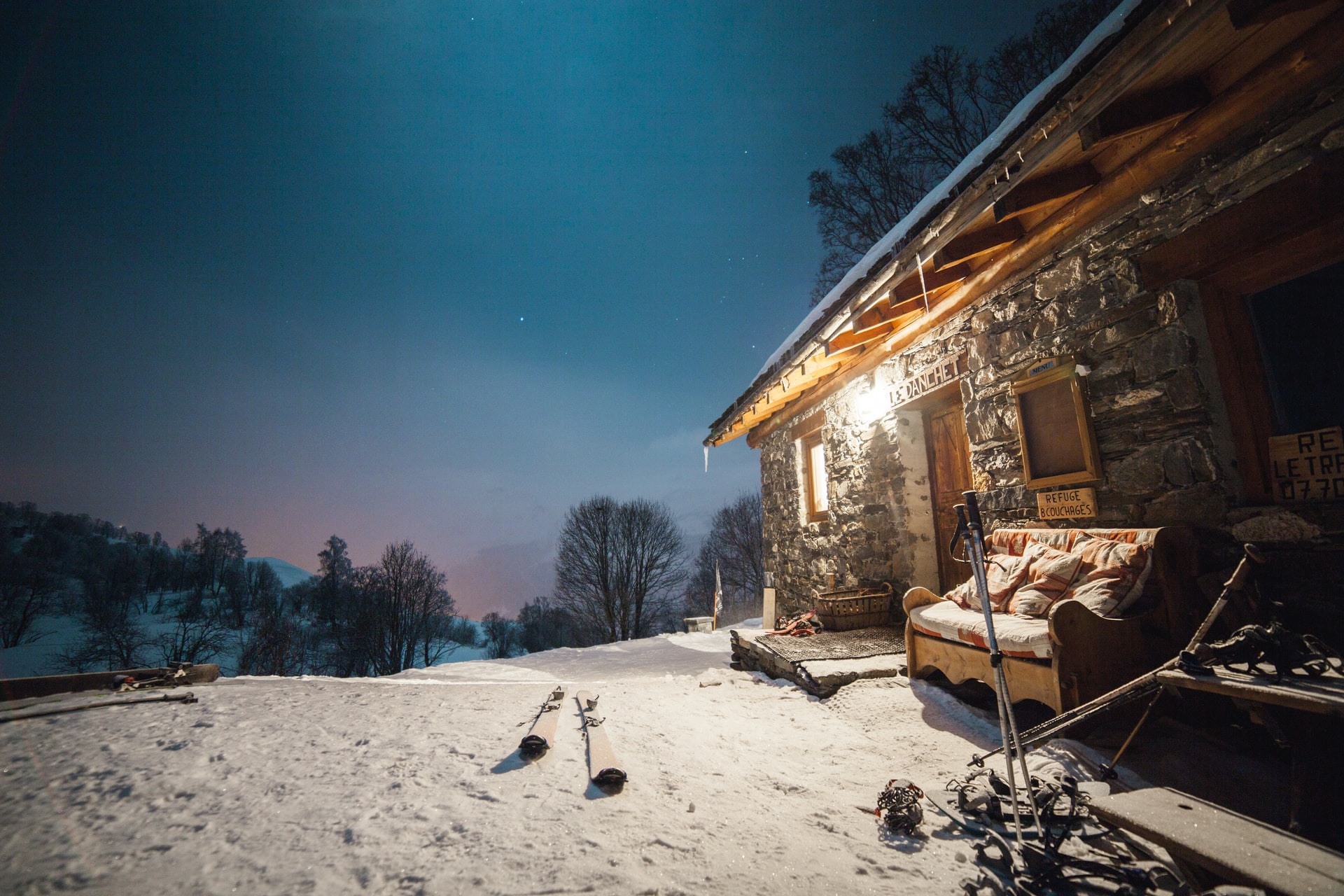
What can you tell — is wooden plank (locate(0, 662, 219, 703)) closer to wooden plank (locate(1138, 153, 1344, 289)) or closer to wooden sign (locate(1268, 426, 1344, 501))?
wooden sign (locate(1268, 426, 1344, 501))

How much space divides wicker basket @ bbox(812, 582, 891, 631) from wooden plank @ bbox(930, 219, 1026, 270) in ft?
11.9

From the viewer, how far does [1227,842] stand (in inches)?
60.0

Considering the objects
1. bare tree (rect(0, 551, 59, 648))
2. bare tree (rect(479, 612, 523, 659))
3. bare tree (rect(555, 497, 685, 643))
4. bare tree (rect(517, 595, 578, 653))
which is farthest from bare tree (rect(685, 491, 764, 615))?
bare tree (rect(0, 551, 59, 648))

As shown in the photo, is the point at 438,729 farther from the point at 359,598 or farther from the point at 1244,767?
the point at 359,598

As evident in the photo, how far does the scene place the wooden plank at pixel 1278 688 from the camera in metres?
1.62

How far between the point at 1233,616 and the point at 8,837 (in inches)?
215

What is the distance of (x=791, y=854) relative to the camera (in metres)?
1.92

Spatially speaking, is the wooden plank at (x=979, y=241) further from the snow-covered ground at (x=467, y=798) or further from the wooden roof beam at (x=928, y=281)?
the snow-covered ground at (x=467, y=798)

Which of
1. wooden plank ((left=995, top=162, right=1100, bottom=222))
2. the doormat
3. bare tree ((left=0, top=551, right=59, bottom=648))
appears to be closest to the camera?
wooden plank ((left=995, top=162, right=1100, bottom=222))

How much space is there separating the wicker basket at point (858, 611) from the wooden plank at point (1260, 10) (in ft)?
16.6

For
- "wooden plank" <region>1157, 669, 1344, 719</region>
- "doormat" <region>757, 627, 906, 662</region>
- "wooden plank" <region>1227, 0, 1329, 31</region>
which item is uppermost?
"wooden plank" <region>1227, 0, 1329, 31</region>

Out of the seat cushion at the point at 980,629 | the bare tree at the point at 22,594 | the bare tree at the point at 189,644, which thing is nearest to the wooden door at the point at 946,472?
the seat cushion at the point at 980,629

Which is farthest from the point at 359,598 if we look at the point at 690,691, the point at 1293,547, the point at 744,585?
the point at 1293,547

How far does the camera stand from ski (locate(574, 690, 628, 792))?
2471 mm
